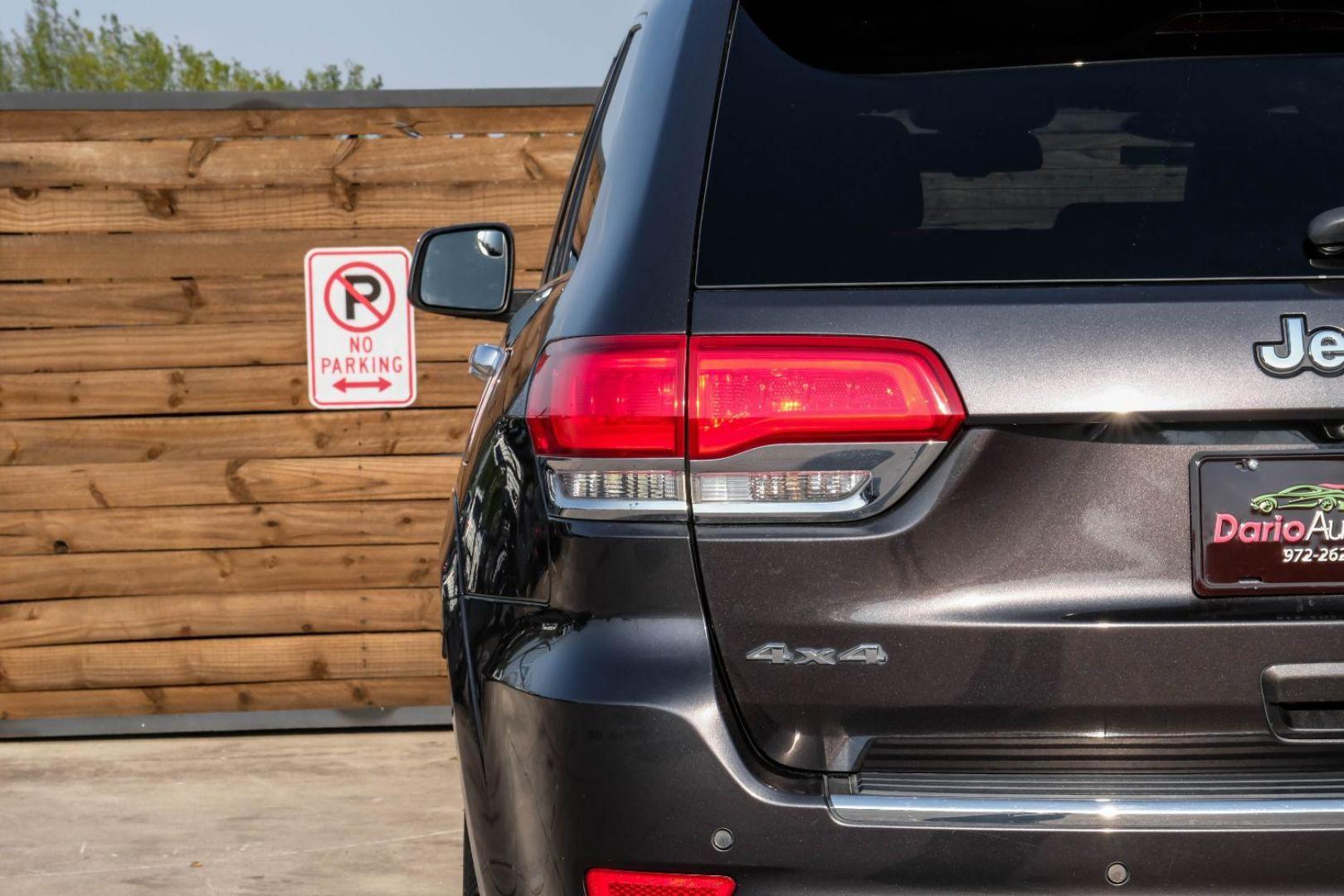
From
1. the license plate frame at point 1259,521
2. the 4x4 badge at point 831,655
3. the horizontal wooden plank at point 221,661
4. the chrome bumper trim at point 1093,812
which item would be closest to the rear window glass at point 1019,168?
the license plate frame at point 1259,521

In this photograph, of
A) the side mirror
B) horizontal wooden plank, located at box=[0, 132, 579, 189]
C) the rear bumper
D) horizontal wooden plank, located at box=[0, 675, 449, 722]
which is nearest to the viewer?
the rear bumper

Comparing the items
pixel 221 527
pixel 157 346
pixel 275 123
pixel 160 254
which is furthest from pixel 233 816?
pixel 275 123

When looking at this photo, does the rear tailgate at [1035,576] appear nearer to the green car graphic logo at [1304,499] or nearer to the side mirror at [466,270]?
the green car graphic logo at [1304,499]

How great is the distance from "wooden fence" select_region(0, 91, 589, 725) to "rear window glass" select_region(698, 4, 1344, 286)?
13.6 ft

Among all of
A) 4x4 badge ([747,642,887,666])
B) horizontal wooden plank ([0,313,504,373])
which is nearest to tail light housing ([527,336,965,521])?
4x4 badge ([747,642,887,666])

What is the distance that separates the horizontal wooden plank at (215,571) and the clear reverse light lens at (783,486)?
4.43 metres

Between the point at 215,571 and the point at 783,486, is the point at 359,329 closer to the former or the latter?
the point at 215,571

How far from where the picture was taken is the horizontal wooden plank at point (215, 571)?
6.17m

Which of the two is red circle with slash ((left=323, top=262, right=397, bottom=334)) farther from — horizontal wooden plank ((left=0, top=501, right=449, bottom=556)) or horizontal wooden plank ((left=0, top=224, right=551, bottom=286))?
horizontal wooden plank ((left=0, top=501, right=449, bottom=556))

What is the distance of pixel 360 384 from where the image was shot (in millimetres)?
6176

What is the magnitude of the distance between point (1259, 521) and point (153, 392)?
16.5 feet

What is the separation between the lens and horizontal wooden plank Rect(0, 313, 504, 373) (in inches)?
240

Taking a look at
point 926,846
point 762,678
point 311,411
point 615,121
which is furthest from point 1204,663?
point 311,411

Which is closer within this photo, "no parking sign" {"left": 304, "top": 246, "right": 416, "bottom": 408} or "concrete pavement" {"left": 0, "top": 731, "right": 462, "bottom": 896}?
"concrete pavement" {"left": 0, "top": 731, "right": 462, "bottom": 896}
